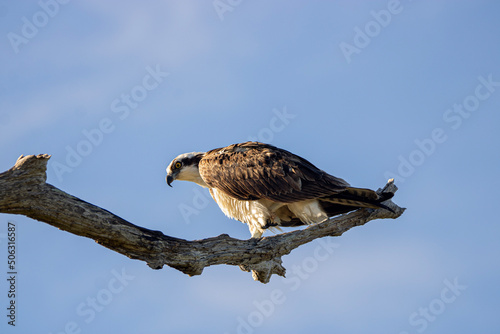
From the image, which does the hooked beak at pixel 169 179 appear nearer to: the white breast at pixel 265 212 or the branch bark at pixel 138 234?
the white breast at pixel 265 212

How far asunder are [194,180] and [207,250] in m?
3.44

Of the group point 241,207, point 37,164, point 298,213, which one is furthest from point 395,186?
point 37,164

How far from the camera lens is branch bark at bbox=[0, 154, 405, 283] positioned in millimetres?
6000

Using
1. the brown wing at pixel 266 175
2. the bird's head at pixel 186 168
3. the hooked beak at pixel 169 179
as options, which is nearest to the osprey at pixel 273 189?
the brown wing at pixel 266 175

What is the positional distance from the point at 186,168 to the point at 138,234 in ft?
13.1

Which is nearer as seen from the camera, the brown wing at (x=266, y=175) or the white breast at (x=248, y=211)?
the brown wing at (x=266, y=175)

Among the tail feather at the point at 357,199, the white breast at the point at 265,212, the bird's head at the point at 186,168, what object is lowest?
the tail feather at the point at 357,199

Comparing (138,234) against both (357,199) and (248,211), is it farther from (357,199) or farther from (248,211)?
(357,199)

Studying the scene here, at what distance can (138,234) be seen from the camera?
6.79m

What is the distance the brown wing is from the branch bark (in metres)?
0.67

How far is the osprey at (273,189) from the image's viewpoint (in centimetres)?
916

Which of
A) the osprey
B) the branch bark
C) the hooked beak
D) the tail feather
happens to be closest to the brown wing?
the osprey

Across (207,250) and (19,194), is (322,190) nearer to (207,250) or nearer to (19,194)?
(207,250)

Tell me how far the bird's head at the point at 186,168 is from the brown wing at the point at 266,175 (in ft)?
1.85
